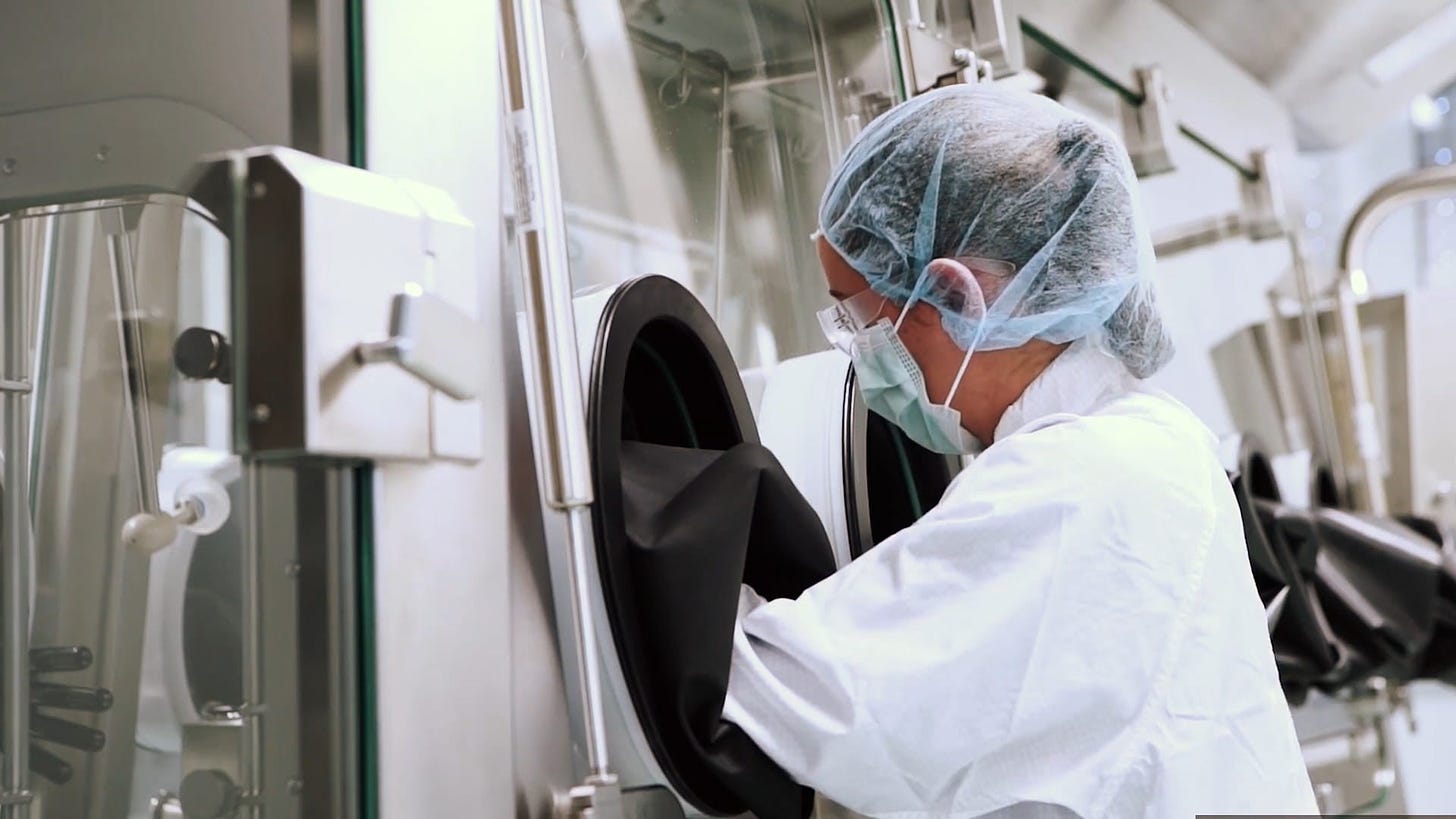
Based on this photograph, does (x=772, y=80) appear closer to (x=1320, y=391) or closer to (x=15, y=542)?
(x=15, y=542)

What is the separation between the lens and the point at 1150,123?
6.01 feet

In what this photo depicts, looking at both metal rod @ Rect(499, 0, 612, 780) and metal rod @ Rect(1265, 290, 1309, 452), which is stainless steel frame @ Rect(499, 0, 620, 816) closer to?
metal rod @ Rect(499, 0, 612, 780)

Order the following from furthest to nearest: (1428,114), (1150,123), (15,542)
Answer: (1428,114)
(1150,123)
(15,542)

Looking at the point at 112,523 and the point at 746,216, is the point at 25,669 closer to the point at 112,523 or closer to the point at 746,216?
the point at 112,523

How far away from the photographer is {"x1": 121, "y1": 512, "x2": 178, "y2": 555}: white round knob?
0.70 metres

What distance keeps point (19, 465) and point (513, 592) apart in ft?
0.95

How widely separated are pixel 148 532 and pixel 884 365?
1.59ft

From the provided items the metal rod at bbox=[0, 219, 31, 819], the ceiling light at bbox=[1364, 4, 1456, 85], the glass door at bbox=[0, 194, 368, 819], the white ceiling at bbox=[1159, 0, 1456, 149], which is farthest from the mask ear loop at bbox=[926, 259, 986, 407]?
the ceiling light at bbox=[1364, 4, 1456, 85]

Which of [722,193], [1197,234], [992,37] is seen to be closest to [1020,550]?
[722,193]

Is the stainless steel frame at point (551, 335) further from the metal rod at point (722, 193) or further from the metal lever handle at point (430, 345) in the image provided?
the metal rod at point (722, 193)

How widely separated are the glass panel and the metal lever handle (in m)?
→ 0.19

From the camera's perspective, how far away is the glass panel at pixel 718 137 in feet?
2.99

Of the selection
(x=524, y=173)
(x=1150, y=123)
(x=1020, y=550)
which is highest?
(x=1150, y=123)

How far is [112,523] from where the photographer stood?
727 mm
